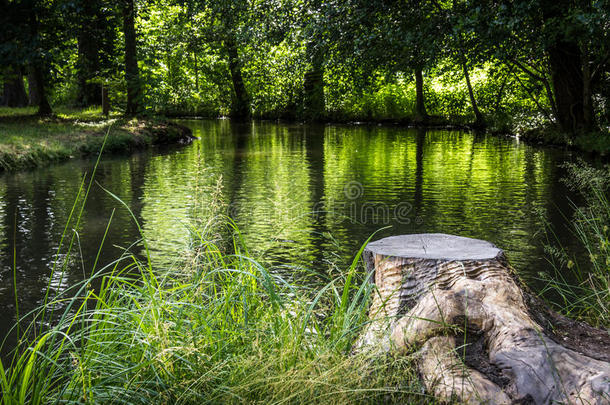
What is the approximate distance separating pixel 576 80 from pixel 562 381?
16564 mm

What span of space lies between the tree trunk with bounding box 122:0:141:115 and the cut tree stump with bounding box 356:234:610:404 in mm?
18847

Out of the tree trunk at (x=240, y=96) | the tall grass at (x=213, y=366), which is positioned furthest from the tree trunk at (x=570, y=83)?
the tree trunk at (x=240, y=96)

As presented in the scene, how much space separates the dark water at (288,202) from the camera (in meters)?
6.70

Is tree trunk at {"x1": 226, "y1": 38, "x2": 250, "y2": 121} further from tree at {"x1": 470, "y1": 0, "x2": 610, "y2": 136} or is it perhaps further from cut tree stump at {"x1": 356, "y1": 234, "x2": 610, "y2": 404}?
cut tree stump at {"x1": 356, "y1": 234, "x2": 610, "y2": 404}

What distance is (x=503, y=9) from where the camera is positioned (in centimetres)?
1245

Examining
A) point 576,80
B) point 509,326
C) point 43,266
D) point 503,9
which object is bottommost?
point 43,266

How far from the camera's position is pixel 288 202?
978 centimetres

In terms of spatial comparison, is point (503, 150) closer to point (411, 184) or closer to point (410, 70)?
point (410, 70)

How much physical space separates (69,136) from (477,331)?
15742 millimetres

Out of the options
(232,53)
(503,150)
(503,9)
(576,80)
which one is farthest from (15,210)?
(232,53)

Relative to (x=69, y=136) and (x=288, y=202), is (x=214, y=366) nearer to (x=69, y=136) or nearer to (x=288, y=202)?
(x=288, y=202)

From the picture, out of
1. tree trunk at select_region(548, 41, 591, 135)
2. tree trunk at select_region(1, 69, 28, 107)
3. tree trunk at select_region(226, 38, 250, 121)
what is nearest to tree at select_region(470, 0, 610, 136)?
tree trunk at select_region(548, 41, 591, 135)

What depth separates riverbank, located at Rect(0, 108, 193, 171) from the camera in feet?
46.1

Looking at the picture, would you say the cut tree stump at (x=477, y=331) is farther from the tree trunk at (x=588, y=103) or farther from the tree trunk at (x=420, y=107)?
the tree trunk at (x=420, y=107)
